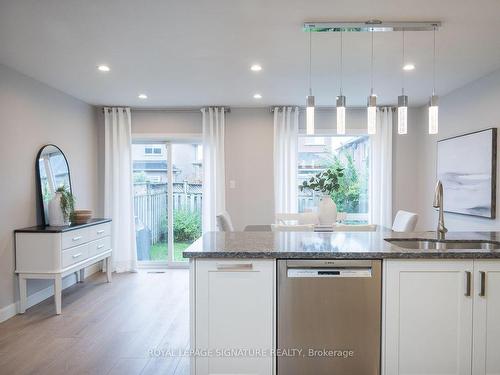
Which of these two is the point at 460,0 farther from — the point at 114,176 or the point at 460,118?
the point at 114,176

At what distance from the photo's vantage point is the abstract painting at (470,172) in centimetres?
339

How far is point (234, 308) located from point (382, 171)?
3.70 meters

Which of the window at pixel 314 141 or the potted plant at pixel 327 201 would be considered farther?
the window at pixel 314 141

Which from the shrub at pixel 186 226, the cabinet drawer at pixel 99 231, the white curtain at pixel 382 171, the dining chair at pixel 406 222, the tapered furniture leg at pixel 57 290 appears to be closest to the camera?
the dining chair at pixel 406 222

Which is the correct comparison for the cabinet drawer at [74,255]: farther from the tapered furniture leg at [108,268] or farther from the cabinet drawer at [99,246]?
the tapered furniture leg at [108,268]

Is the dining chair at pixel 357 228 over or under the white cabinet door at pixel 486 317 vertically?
over

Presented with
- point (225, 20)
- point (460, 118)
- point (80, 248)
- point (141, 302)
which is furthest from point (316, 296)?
point (460, 118)

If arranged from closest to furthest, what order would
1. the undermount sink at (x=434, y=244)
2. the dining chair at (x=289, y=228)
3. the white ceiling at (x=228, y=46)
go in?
the white ceiling at (x=228, y=46) < the undermount sink at (x=434, y=244) < the dining chair at (x=289, y=228)

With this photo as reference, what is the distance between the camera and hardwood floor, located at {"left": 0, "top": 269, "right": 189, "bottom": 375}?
2434 mm

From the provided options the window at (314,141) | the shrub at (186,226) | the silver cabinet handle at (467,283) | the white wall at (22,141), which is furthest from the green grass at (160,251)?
the silver cabinet handle at (467,283)

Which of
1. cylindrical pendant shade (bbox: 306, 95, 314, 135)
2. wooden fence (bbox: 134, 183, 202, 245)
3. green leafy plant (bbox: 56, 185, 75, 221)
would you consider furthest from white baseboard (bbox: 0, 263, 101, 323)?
cylindrical pendant shade (bbox: 306, 95, 314, 135)

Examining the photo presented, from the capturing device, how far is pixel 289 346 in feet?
6.25

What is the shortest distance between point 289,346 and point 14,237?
9.69ft

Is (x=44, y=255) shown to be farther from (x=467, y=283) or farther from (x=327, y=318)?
(x=467, y=283)
